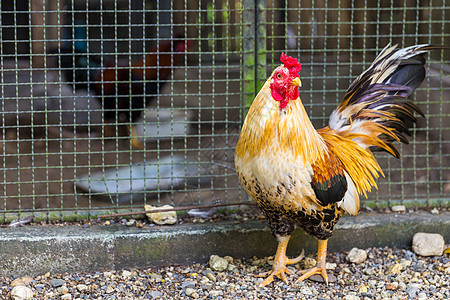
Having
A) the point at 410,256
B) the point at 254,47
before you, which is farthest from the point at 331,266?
the point at 254,47

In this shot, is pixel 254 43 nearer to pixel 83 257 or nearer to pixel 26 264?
pixel 83 257

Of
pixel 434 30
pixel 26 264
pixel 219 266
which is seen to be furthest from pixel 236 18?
pixel 434 30

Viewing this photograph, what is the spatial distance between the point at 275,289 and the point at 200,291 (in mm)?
530

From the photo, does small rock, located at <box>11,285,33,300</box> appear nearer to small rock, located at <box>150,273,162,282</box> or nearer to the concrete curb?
the concrete curb

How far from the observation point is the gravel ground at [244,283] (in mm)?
3756

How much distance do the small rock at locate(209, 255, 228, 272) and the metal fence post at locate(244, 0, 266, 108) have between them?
1.23 m

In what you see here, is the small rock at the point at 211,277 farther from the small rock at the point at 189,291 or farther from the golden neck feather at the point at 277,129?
the golden neck feather at the point at 277,129

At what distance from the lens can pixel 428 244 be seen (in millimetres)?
4352

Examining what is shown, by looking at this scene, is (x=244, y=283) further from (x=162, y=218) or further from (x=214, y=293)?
(x=162, y=218)

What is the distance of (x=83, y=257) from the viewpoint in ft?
13.4

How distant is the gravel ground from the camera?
3.76 metres

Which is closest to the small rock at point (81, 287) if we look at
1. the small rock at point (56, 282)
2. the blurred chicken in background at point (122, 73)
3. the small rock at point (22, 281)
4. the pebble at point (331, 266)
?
the small rock at point (56, 282)

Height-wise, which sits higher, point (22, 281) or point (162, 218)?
point (162, 218)

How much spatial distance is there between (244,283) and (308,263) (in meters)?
0.58
